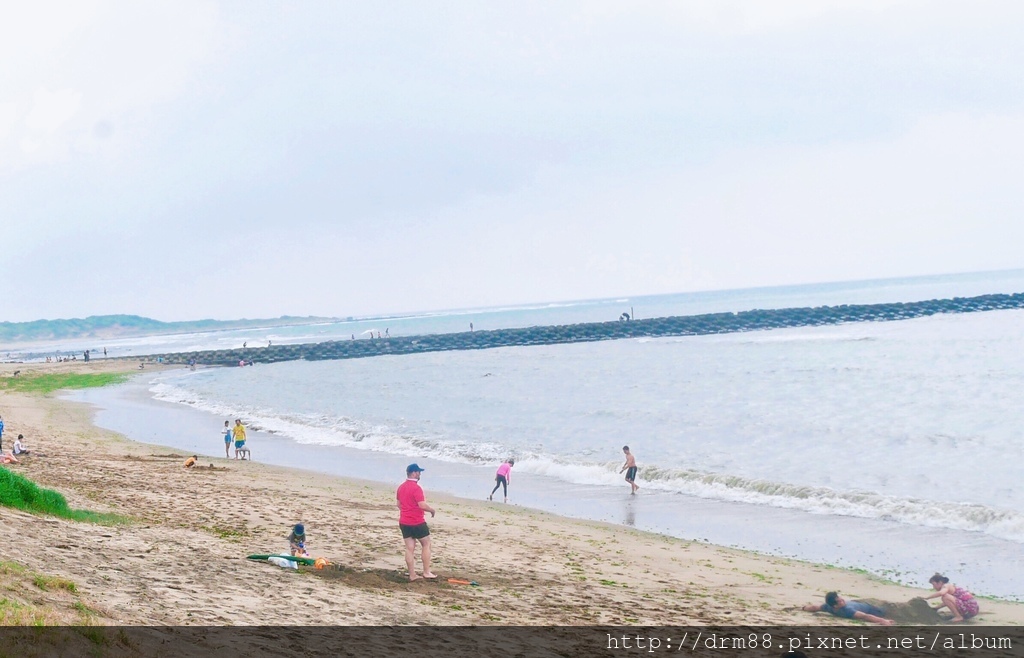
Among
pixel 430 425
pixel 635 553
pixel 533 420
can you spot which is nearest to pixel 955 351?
pixel 533 420

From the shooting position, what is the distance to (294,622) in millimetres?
8250

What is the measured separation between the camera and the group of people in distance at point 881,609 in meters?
10.4

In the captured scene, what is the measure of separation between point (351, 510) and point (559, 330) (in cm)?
8388

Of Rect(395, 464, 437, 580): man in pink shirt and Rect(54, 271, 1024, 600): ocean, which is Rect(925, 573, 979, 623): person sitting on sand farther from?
Rect(395, 464, 437, 580): man in pink shirt

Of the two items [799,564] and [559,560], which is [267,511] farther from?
[799,564]

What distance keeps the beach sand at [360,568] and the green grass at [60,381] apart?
4359 centimetres

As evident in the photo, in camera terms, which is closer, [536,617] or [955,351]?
[536,617]

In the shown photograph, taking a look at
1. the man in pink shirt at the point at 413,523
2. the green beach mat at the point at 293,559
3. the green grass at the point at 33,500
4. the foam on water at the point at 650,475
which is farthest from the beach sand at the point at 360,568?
the foam on water at the point at 650,475

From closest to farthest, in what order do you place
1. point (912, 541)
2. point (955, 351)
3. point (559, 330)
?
point (912, 541)
point (955, 351)
point (559, 330)

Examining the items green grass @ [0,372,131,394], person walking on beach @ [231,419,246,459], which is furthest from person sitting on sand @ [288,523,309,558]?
green grass @ [0,372,131,394]

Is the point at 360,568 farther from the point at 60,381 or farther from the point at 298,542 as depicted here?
the point at 60,381

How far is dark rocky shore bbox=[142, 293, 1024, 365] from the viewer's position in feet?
296

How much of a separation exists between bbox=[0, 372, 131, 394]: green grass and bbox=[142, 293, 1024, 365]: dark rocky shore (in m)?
17.7

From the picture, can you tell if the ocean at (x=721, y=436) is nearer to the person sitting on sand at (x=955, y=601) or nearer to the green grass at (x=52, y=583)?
the person sitting on sand at (x=955, y=601)
